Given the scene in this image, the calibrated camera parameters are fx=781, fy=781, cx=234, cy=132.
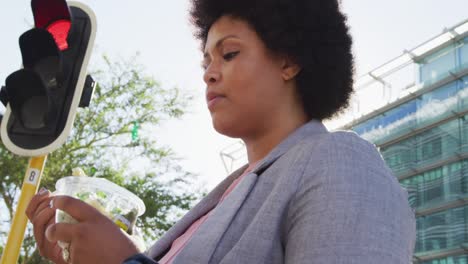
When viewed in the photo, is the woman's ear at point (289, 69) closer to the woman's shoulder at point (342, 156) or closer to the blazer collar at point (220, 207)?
the blazer collar at point (220, 207)

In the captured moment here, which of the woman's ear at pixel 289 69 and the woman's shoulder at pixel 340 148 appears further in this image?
the woman's ear at pixel 289 69

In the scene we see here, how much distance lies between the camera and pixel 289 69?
2.22 meters

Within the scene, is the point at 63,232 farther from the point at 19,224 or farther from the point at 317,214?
the point at 19,224

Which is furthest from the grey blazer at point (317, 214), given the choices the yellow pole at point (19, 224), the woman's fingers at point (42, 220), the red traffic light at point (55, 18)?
the red traffic light at point (55, 18)

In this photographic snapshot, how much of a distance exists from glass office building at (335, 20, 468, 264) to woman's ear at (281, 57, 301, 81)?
120ft

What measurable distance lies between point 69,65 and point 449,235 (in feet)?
123

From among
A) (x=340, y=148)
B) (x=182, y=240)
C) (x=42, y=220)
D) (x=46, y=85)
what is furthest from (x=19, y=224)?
(x=340, y=148)

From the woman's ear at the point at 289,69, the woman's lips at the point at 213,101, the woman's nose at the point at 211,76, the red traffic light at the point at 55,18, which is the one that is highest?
the red traffic light at the point at 55,18

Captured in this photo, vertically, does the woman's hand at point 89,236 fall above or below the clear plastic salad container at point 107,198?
below

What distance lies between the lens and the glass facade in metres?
38.2

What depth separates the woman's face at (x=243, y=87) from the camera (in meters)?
2.12

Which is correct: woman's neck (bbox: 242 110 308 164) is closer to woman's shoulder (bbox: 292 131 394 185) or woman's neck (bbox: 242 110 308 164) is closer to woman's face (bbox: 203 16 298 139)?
woman's face (bbox: 203 16 298 139)

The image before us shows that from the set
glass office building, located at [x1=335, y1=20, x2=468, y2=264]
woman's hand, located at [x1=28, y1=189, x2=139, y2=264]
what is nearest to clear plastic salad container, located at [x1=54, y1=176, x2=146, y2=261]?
woman's hand, located at [x1=28, y1=189, x2=139, y2=264]

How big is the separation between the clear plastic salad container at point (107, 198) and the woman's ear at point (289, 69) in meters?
0.55
